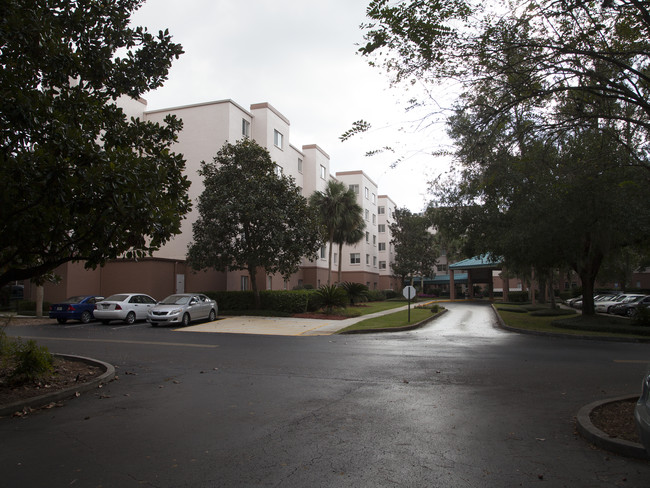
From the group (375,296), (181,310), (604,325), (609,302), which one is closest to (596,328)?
(604,325)

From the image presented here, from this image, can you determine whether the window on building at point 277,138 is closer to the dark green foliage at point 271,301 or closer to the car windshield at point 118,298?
the dark green foliage at point 271,301

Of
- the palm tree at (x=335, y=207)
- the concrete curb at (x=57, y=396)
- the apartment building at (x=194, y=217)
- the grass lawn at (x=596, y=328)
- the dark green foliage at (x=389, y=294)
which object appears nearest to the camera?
the concrete curb at (x=57, y=396)

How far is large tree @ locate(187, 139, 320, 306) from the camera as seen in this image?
24.0 meters

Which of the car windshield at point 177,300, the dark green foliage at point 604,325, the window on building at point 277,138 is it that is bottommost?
the dark green foliage at point 604,325

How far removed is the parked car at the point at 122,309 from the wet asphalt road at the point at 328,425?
10.2 metres

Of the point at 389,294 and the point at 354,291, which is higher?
the point at 354,291

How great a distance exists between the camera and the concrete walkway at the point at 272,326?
1756cm

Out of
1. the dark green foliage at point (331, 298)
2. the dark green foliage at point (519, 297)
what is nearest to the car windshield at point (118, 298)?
the dark green foliage at point (331, 298)

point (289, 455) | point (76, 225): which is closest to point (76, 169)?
point (76, 225)

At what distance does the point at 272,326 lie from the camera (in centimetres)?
1984

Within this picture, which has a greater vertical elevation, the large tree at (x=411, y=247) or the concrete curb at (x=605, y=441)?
the large tree at (x=411, y=247)

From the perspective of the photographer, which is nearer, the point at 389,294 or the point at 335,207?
the point at 335,207

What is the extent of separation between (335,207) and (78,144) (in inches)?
1132

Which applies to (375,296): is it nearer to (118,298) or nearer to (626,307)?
(626,307)
